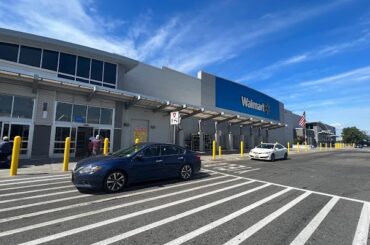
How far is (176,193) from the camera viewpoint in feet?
24.5

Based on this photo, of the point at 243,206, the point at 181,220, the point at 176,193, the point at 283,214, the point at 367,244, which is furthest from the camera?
the point at 176,193

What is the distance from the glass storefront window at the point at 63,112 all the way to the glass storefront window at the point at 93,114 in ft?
4.51

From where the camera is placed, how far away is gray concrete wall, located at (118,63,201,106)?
2421 cm

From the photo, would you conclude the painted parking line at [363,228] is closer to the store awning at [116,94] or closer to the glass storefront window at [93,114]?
the store awning at [116,94]

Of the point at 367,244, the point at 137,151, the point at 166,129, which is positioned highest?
the point at 166,129

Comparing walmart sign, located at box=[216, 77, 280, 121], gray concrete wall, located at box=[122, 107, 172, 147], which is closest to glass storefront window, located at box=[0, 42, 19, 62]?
gray concrete wall, located at box=[122, 107, 172, 147]

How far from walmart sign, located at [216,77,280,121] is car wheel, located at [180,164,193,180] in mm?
23952

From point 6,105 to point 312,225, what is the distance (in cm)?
1751

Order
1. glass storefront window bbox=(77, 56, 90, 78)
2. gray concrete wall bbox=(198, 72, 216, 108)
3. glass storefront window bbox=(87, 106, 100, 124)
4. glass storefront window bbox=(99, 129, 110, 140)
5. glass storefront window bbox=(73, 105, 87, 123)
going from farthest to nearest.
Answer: gray concrete wall bbox=(198, 72, 216, 108), glass storefront window bbox=(77, 56, 90, 78), glass storefront window bbox=(99, 129, 110, 140), glass storefront window bbox=(87, 106, 100, 124), glass storefront window bbox=(73, 105, 87, 123)

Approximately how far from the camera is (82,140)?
18.8m

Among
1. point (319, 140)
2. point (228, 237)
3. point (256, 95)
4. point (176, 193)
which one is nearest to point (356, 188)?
point (176, 193)

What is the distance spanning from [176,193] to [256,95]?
37.5 meters

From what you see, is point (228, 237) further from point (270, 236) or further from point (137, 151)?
point (137, 151)

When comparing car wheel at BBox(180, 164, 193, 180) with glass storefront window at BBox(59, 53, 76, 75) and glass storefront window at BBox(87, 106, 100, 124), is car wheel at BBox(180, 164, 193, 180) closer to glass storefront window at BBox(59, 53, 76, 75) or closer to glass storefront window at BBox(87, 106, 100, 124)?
glass storefront window at BBox(87, 106, 100, 124)
